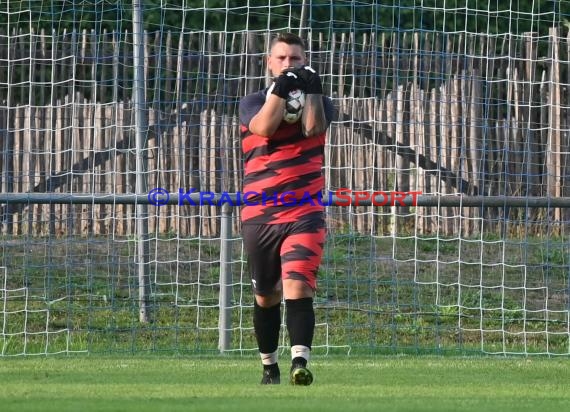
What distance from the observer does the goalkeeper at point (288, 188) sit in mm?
7551

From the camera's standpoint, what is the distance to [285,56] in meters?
7.71

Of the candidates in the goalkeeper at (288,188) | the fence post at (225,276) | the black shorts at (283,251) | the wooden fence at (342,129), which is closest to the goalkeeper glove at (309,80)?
the goalkeeper at (288,188)

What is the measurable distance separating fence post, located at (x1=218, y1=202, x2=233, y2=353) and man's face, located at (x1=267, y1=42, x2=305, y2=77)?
11.1 feet

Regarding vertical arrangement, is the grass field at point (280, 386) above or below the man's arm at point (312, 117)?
below

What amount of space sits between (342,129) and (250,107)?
186 inches

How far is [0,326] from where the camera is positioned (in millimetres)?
12406

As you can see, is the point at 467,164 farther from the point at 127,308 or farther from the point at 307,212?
the point at 307,212

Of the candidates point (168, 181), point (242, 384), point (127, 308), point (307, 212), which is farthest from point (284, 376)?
point (168, 181)

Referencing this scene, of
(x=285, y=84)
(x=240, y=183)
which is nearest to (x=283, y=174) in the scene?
(x=285, y=84)

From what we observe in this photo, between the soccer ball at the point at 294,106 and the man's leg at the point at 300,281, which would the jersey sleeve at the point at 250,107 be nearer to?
the soccer ball at the point at 294,106

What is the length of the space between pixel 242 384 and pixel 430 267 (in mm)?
6170

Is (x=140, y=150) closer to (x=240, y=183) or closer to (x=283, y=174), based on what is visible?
(x=240, y=183)

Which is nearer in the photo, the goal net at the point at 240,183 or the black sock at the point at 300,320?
the black sock at the point at 300,320

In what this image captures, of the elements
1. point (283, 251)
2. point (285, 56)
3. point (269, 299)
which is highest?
point (285, 56)
